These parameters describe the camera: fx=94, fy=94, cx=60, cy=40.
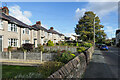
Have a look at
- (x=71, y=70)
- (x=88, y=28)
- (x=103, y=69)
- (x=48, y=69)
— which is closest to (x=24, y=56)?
(x=48, y=69)

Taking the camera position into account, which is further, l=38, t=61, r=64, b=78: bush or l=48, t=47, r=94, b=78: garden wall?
l=38, t=61, r=64, b=78: bush

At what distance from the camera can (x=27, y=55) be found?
12906 mm

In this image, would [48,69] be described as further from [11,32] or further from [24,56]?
[11,32]

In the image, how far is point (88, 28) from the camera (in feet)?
142

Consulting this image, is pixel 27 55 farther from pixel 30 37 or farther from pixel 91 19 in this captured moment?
pixel 91 19

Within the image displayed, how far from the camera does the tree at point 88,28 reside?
138 ft

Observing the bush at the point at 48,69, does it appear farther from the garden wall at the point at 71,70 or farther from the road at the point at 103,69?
the road at the point at 103,69

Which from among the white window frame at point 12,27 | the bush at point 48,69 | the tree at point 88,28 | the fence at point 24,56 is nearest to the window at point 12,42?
the white window frame at point 12,27

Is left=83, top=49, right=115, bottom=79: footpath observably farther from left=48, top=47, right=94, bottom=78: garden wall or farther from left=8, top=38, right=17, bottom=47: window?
left=8, top=38, right=17, bottom=47: window

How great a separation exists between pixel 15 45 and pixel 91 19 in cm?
3467

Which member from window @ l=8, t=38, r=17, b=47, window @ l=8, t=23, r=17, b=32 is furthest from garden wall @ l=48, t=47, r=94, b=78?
window @ l=8, t=23, r=17, b=32

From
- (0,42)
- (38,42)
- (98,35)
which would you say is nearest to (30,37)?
(38,42)

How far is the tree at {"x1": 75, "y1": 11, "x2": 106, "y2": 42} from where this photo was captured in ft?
138

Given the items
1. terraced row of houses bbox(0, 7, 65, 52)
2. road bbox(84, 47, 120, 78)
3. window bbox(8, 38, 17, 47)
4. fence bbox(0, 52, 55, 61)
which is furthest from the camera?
window bbox(8, 38, 17, 47)
